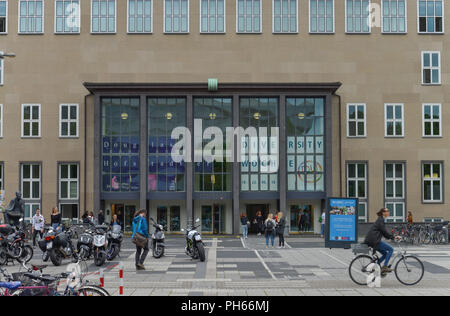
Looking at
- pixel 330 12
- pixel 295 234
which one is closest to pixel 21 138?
pixel 295 234

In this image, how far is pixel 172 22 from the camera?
1721 inches

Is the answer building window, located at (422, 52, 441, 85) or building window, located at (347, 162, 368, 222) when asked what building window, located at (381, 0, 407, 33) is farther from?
building window, located at (347, 162, 368, 222)

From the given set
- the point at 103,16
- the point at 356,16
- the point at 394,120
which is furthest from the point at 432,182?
the point at 103,16

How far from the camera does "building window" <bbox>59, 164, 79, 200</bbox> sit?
43000 mm

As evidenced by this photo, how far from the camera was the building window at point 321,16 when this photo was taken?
43.8 metres

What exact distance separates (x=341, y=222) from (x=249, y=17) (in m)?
21.6

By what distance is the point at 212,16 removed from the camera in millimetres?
43844

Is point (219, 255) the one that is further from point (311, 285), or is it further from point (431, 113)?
point (431, 113)

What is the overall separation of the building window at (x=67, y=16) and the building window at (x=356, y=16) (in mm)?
18869

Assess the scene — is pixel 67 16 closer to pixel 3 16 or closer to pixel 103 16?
pixel 103 16

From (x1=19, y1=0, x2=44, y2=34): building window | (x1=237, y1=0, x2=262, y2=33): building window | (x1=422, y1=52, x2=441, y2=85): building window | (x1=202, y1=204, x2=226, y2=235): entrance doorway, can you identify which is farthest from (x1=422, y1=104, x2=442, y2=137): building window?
(x1=19, y1=0, x2=44, y2=34): building window

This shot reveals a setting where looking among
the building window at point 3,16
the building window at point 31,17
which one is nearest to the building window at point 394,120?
the building window at point 31,17

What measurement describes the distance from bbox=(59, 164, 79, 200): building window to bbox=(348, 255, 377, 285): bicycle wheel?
30890 millimetres

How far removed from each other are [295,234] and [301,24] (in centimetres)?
1456
